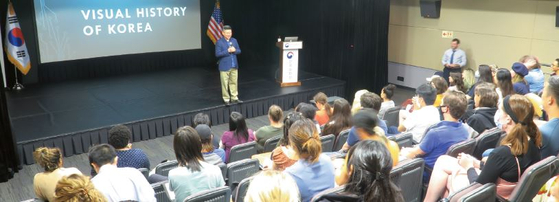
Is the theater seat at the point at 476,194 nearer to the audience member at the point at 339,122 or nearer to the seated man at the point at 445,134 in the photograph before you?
the seated man at the point at 445,134

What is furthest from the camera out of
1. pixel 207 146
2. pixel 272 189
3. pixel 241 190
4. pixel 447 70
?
pixel 447 70

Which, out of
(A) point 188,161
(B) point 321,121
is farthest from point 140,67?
(A) point 188,161

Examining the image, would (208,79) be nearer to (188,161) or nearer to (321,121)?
(321,121)

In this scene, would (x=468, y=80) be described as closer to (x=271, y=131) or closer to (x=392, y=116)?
(x=392, y=116)

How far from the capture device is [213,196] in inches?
116

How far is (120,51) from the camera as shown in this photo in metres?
9.55

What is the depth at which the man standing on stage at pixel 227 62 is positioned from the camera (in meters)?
7.61

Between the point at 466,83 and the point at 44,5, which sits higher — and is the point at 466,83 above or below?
below

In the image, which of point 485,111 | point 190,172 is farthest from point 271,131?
point 485,111

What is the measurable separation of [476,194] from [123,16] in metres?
8.15

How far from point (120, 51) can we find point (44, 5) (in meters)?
1.59

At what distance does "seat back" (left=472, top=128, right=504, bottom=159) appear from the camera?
3944mm

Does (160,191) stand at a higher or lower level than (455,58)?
lower

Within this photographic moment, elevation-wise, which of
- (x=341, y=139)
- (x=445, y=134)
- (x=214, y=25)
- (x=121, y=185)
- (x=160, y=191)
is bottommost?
(x=160, y=191)
